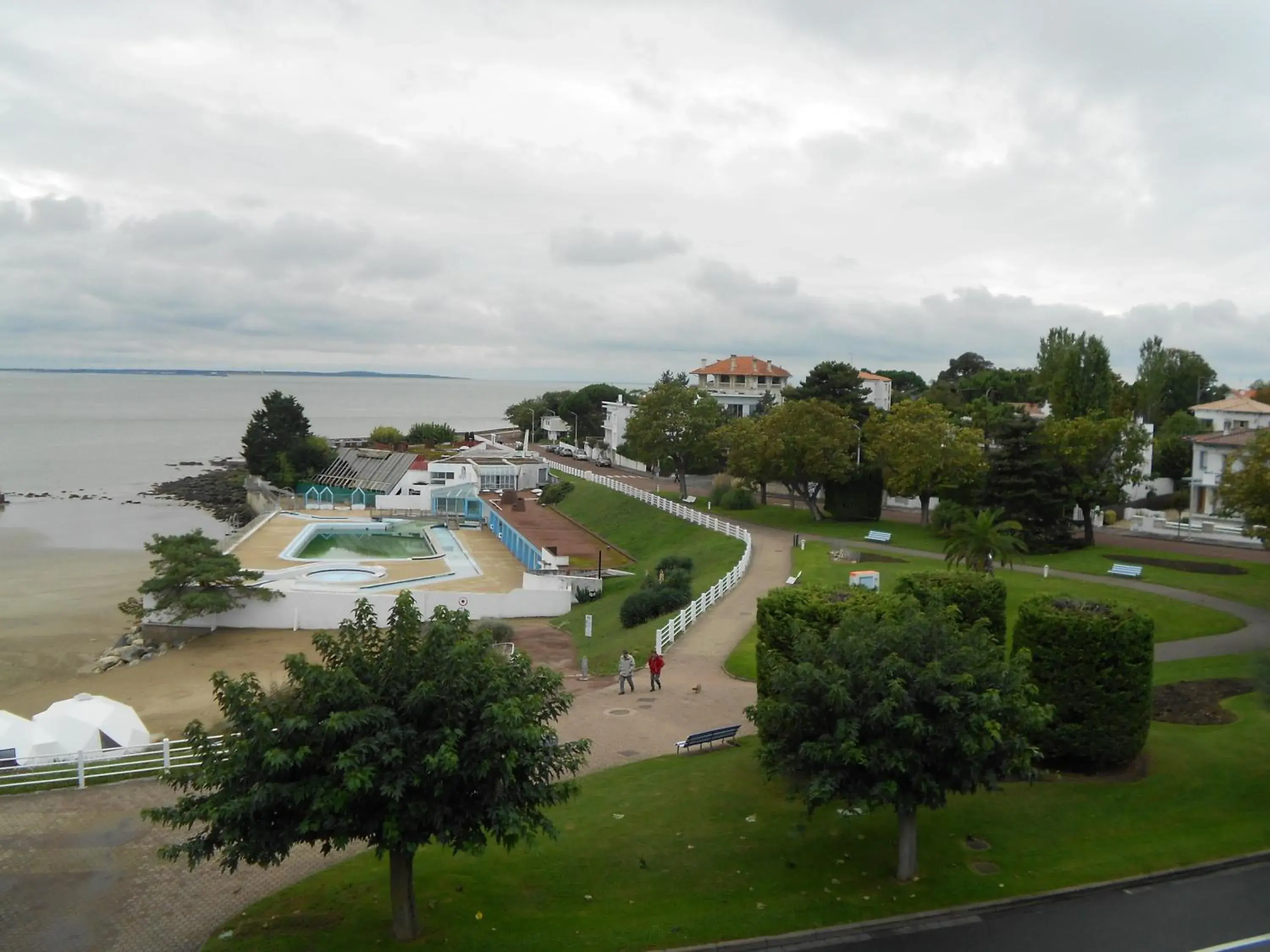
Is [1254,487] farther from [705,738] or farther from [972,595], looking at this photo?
[705,738]

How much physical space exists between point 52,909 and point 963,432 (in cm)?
4008

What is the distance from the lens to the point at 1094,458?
40906mm

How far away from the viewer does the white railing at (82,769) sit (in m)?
16.4

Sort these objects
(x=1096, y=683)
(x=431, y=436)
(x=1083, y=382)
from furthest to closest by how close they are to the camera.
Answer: (x=431, y=436)
(x=1083, y=382)
(x=1096, y=683)

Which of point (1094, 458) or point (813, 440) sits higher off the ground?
point (813, 440)

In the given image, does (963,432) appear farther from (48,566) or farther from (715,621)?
Answer: (48,566)

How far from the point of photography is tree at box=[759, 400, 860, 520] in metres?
46.2

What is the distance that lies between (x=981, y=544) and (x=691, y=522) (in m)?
21.5

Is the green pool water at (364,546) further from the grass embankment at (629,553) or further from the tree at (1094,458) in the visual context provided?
the tree at (1094,458)

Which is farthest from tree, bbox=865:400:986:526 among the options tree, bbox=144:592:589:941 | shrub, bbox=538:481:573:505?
tree, bbox=144:592:589:941

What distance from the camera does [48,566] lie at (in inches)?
2025

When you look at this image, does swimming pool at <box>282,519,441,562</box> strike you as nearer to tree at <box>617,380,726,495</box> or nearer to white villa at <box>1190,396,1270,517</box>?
tree at <box>617,380,726,495</box>

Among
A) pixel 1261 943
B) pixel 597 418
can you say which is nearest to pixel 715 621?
pixel 1261 943

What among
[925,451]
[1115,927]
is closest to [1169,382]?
[925,451]
